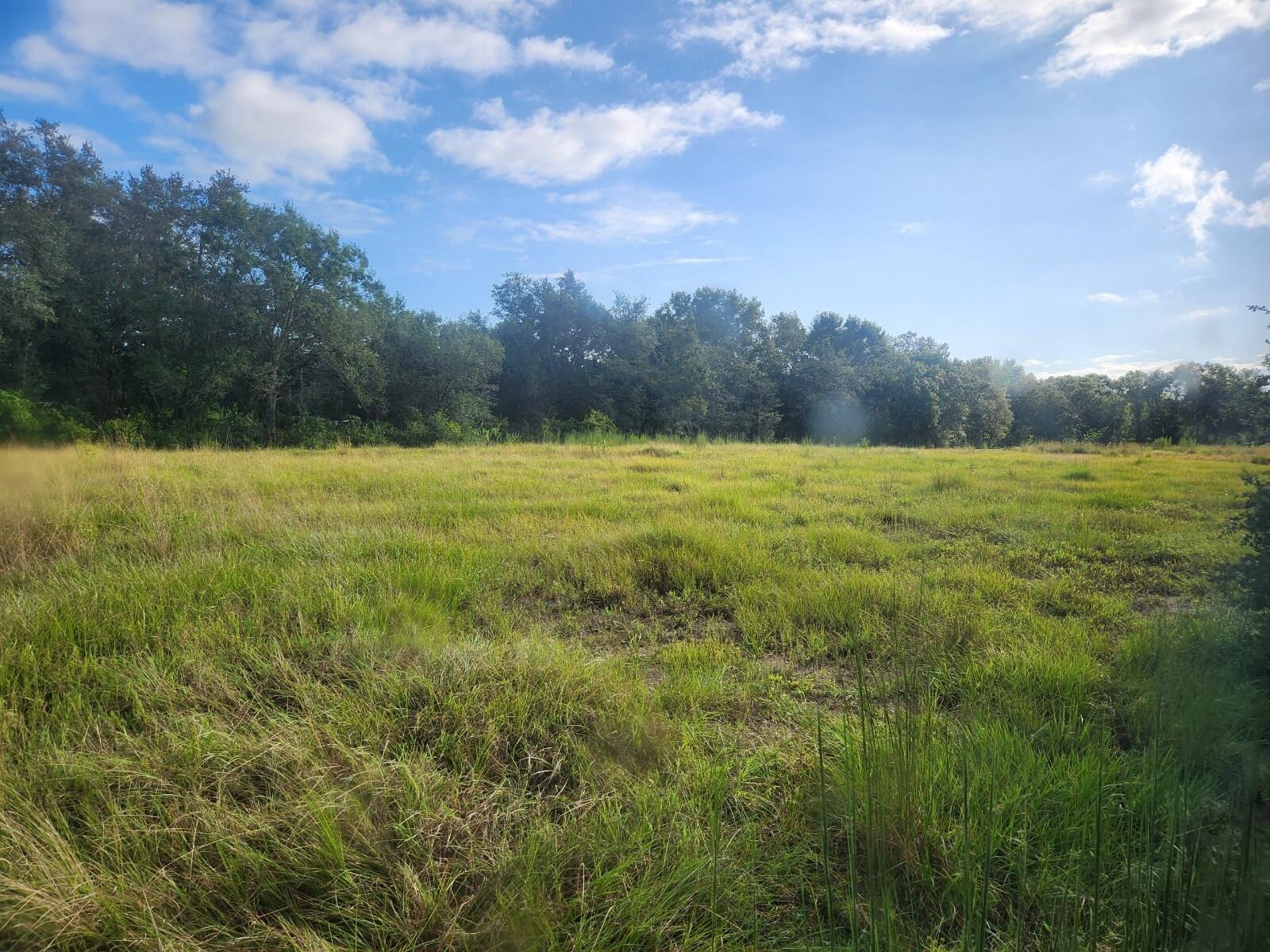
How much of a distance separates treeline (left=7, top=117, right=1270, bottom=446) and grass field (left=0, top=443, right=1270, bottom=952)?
1.67m

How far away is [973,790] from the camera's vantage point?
6.35 ft

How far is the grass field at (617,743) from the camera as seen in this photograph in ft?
4.80

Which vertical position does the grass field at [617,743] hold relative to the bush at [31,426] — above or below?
below

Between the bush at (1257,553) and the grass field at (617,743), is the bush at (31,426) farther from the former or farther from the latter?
the bush at (1257,553)

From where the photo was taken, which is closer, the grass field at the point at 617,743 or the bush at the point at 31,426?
the grass field at the point at 617,743

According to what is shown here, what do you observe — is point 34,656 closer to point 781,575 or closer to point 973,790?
point 973,790

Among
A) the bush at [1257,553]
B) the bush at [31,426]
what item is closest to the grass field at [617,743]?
the bush at [1257,553]

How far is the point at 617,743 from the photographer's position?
2283mm

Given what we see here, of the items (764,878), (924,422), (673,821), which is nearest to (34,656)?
(673,821)

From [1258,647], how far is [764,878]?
2468mm

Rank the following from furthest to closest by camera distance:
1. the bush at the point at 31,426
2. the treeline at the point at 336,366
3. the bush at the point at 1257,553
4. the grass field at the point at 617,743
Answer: the treeline at the point at 336,366 → the bush at the point at 31,426 → the bush at the point at 1257,553 → the grass field at the point at 617,743

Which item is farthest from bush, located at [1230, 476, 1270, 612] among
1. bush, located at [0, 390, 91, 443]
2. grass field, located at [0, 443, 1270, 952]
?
bush, located at [0, 390, 91, 443]

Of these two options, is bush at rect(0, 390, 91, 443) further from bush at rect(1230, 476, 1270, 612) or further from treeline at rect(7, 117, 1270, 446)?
bush at rect(1230, 476, 1270, 612)

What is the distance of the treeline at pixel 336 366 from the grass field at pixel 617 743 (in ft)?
5.49
